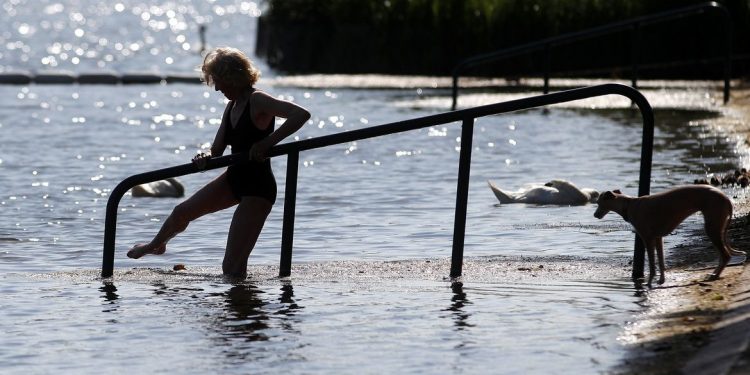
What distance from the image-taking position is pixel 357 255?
10.8 metres

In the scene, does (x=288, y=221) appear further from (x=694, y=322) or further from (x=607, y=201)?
(x=694, y=322)

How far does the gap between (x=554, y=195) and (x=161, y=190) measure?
3.66 meters

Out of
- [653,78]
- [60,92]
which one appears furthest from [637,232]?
[60,92]

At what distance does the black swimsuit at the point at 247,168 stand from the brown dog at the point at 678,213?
2.07m

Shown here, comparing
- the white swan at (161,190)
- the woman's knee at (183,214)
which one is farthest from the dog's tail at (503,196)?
the woman's knee at (183,214)

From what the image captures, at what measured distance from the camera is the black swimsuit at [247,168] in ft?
31.1

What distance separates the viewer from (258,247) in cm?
1145

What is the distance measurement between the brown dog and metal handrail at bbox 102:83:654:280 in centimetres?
40

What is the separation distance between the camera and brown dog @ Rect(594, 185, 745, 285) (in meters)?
8.61

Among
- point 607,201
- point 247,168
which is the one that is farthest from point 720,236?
point 247,168

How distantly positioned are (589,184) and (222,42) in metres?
57.0

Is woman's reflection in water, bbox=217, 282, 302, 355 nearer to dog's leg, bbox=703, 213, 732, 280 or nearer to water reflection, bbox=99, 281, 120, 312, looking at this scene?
water reflection, bbox=99, 281, 120, 312

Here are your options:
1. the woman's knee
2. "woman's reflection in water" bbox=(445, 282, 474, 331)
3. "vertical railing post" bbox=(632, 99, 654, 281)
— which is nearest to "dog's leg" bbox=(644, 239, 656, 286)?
"vertical railing post" bbox=(632, 99, 654, 281)

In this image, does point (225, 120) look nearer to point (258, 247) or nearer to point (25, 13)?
point (258, 247)
